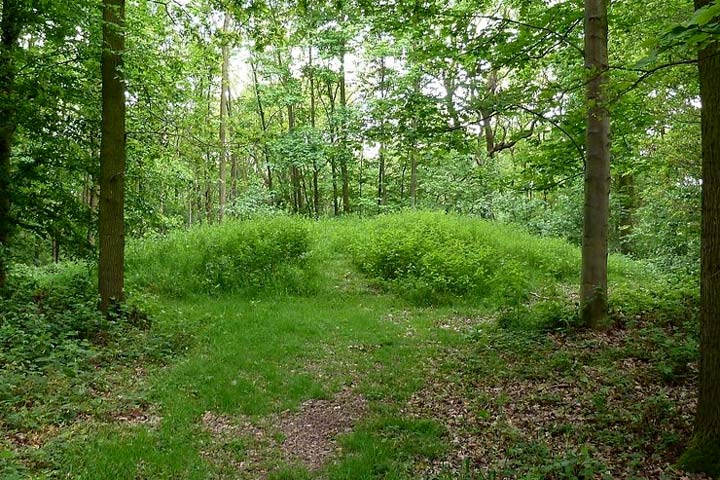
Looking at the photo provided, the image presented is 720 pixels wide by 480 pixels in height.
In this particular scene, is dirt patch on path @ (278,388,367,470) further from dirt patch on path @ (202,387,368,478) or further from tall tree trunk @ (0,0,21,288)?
tall tree trunk @ (0,0,21,288)

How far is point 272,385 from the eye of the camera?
21.4ft

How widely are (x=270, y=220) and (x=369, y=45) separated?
12098 mm

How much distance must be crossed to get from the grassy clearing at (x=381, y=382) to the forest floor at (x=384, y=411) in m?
0.02

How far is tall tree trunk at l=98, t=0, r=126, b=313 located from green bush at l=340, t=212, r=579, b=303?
20.1 ft

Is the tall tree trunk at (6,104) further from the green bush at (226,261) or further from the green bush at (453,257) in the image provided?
the green bush at (453,257)

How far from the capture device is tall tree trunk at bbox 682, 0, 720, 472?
12.3 feet

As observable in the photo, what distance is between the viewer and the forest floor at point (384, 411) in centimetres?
437

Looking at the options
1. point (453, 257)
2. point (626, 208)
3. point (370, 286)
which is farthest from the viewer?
point (626, 208)

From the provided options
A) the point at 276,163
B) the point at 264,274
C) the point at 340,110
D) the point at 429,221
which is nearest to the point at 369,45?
the point at 340,110

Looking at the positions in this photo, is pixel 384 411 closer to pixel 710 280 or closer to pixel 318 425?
pixel 318 425

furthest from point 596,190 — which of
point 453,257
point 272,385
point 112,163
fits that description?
point 112,163

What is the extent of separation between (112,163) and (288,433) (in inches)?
214

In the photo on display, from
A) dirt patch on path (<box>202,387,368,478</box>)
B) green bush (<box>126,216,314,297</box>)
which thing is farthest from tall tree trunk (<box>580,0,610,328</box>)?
green bush (<box>126,216,314,297</box>)

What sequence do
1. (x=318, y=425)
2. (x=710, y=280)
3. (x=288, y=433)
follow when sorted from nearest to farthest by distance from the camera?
(x=710, y=280) < (x=288, y=433) < (x=318, y=425)
